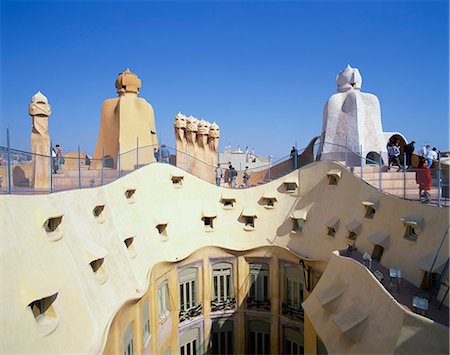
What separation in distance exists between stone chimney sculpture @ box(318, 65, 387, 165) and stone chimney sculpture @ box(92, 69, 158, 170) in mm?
10424

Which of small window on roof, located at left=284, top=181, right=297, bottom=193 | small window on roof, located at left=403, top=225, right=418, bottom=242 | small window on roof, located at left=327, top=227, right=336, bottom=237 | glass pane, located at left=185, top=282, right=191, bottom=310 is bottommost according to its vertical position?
glass pane, located at left=185, top=282, right=191, bottom=310

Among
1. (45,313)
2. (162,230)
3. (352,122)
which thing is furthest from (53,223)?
(352,122)

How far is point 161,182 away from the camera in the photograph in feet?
53.5

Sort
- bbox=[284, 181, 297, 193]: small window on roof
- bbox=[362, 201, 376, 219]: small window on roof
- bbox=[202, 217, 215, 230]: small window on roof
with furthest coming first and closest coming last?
bbox=[202, 217, 215, 230]: small window on roof → bbox=[284, 181, 297, 193]: small window on roof → bbox=[362, 201, 376, 219]: small window on roof

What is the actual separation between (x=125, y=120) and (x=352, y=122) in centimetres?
1318

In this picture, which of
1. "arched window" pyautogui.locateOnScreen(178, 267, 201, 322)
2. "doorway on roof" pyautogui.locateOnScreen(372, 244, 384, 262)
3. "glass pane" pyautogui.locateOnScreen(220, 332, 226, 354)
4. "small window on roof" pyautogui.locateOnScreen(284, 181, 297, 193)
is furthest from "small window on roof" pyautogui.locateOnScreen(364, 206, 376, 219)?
"glass pane" pyautogui.locateOnScreen(220, 332, 226, 354)

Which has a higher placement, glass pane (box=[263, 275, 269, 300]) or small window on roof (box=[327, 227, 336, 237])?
small window on roof (box=[327, 227, 336, 237])

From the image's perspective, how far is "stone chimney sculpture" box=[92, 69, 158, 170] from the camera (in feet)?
65.0

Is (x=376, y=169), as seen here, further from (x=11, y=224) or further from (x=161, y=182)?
(x=11, y=224)

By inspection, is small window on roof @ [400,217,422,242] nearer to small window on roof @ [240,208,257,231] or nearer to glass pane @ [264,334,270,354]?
small window on roof @ [240,208,257,231]

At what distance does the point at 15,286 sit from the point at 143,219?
799cm

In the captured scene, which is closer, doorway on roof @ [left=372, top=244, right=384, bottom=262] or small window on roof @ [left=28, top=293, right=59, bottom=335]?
small window on roof @ [left=28, top=293, right=59, bottom=335]

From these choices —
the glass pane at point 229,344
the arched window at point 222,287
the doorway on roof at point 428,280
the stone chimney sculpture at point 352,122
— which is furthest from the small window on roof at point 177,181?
the doorway on roof at point 428,280

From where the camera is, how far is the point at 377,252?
12.0 metres
